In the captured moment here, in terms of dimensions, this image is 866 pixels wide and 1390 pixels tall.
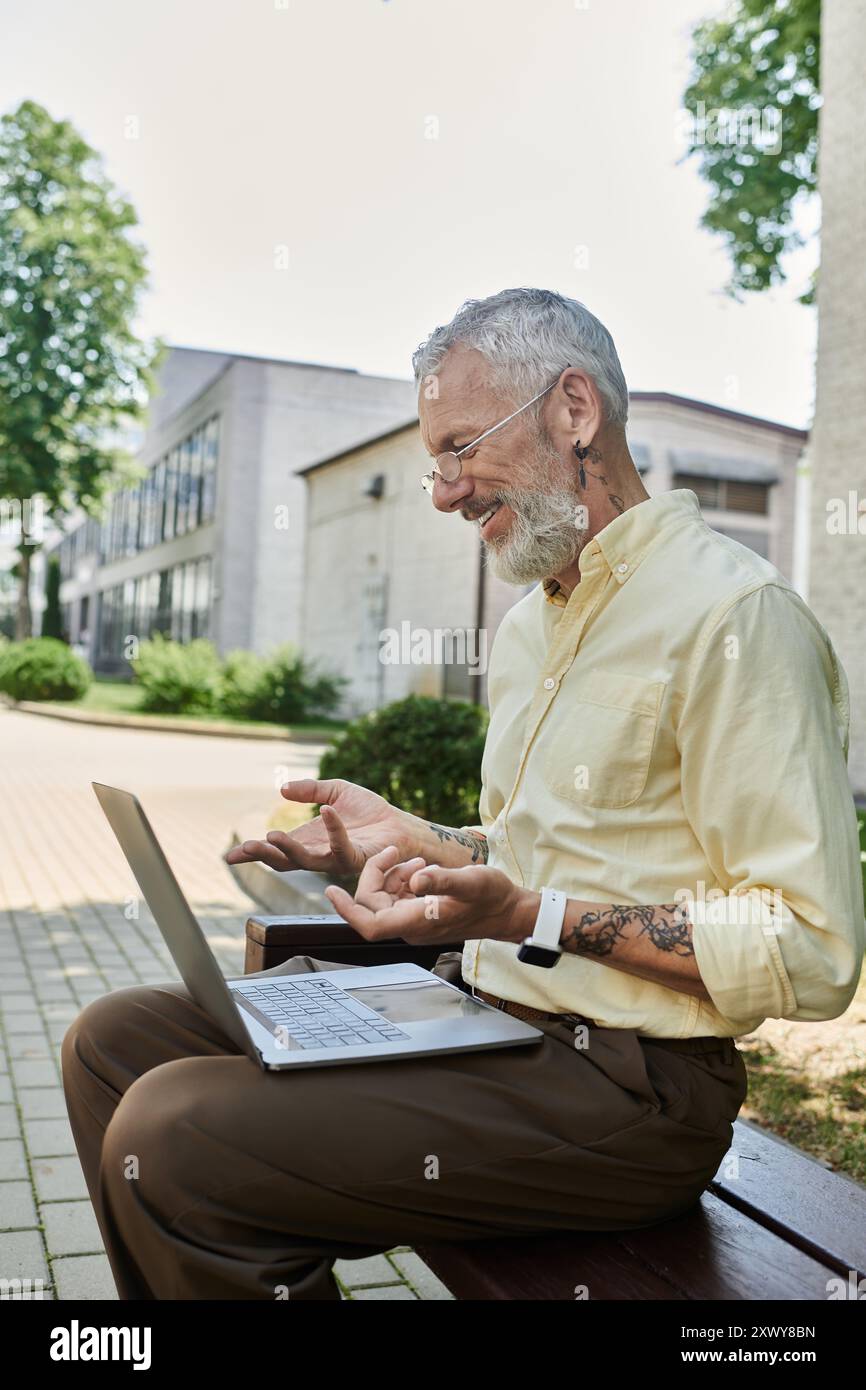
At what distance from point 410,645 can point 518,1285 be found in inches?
957

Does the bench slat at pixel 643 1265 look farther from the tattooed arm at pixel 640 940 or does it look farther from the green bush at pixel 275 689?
the green bush at pixel 275 689

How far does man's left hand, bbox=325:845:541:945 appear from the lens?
5.35 ft

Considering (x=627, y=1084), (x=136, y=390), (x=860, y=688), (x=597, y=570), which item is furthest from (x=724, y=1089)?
(x=136, y=390)

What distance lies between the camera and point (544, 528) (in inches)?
85.0

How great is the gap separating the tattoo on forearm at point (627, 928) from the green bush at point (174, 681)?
83.1ft

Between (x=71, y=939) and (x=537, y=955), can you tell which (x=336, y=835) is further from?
(x=71, y=939)

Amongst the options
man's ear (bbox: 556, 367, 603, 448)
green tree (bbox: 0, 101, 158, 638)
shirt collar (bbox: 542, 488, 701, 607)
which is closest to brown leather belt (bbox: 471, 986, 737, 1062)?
shirt collar (bbox: 542, 488, 701, 607)

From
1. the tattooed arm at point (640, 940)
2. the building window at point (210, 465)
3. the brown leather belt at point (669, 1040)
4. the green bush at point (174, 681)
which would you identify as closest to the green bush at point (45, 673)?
the green bush at point (174, 681)

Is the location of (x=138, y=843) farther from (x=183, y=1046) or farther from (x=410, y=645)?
(x=410, y=645)

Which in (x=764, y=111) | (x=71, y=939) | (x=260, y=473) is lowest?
(x=71, y=939)

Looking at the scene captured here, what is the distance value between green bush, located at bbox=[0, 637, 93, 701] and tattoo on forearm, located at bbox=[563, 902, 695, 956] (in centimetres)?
2689

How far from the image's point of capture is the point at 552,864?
2.00 meters

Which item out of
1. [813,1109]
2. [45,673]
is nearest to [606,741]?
[813,1109]

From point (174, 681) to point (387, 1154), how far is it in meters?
25.5
